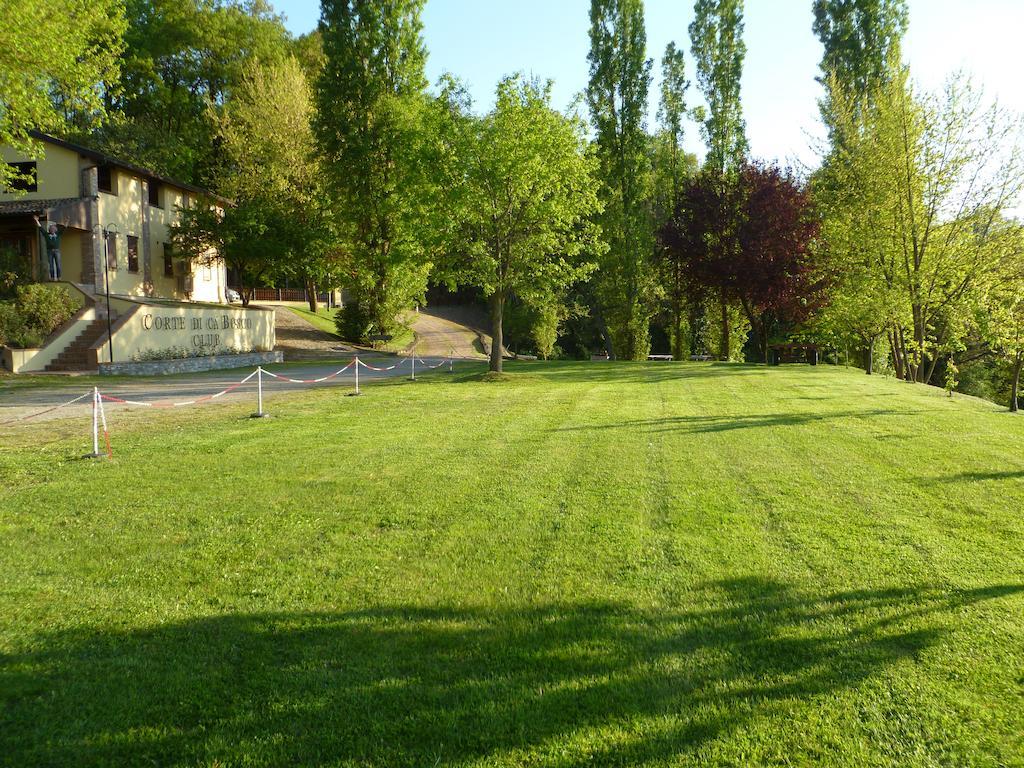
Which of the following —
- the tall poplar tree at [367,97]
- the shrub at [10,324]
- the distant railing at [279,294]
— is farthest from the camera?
the distant railing at [279,294]

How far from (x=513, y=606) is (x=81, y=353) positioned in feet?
75.0

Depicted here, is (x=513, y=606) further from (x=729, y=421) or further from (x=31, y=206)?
(x=31, y=206)

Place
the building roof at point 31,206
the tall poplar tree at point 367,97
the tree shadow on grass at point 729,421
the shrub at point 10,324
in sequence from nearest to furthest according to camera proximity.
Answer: the tree shadow on grass at point 729,421
the shrub at point 10,324
the building roof at point 31,206
the tall poplar tree at point 367,97

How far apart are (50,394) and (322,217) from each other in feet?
68.4

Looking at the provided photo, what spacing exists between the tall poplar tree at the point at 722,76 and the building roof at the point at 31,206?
29633 mm

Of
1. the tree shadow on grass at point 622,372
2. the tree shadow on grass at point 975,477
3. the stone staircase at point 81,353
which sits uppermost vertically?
the stone staircase at point 81,353

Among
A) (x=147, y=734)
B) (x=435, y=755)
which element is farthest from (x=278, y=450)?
(x=435, y=755)

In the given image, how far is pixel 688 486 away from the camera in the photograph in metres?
7.38

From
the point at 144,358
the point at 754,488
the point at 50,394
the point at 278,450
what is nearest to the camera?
the point at 754,488

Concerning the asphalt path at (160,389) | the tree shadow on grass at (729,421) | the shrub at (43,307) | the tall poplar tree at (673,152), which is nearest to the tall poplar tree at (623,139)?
the tall poplar tree at (673,152)

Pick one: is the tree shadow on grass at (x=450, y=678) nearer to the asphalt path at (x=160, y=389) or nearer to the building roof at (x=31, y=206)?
the asphalt path at (x=160, y=389)

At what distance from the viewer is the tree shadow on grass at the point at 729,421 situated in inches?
440

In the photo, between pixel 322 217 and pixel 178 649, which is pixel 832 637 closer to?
pixel 178 649

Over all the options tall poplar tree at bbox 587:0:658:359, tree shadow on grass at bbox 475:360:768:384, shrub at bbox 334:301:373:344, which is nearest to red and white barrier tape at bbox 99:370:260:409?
tree shadow on grass at bbox 475:360:768:384
